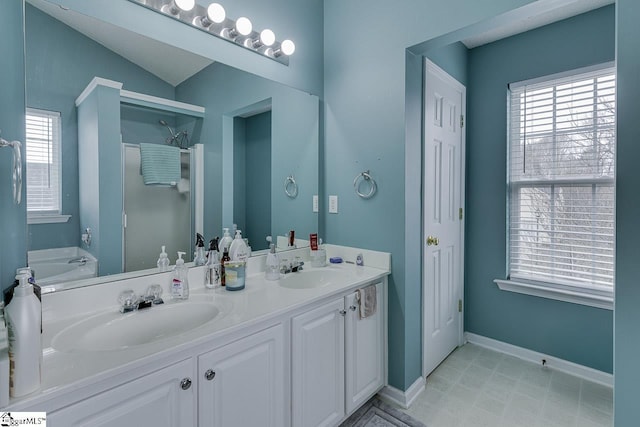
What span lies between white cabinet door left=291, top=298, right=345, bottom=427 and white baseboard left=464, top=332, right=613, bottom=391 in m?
1.65

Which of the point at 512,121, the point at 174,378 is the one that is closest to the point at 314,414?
the point at 174,378

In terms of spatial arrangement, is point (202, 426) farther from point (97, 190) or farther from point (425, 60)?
point (425, 60)

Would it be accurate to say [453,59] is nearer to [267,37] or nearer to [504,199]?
[504,199]

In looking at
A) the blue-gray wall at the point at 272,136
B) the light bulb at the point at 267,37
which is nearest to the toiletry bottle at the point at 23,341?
the blue-gray wall at the point at 272,136

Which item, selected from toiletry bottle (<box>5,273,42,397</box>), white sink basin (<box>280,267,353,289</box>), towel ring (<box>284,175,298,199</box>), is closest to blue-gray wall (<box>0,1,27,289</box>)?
toiletry bottle (<box>5,273,42,397</box>)

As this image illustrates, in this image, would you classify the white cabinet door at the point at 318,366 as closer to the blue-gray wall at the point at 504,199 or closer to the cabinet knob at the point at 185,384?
the cabinet knob at the point at 185,384

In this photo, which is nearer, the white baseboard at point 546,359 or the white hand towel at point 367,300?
the white hand towel at point 367,300

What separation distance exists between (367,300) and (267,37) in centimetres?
163

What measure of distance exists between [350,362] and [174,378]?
981 mm

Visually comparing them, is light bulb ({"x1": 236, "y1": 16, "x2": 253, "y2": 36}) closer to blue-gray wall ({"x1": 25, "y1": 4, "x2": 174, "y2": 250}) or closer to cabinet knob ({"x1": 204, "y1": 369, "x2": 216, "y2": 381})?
blue-gray wall ({"x1": 25, "y1": 4, "x2": 174, "y2": 250})

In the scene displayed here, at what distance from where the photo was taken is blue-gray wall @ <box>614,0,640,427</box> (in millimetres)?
1248

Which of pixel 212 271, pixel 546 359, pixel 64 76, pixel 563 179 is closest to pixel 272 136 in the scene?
pixel 212 271

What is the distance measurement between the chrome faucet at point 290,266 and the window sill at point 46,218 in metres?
1.10

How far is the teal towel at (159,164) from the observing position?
57.3 inches
